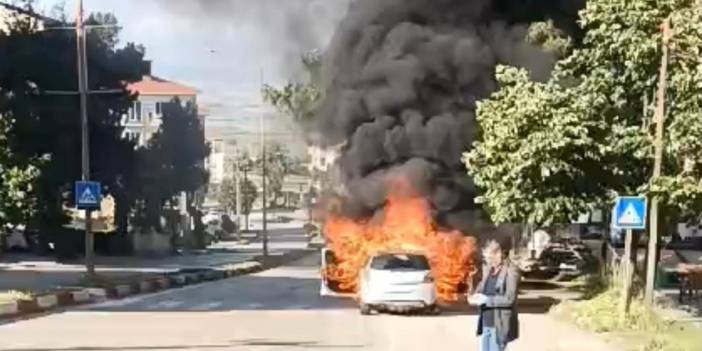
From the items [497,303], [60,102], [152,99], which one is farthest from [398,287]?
[152,99]

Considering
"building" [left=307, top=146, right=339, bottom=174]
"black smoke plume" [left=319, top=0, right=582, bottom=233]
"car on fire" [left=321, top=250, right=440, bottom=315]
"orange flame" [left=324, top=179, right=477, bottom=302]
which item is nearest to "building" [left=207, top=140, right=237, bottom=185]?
"building" [left=307, top=146, right=339, bottom=174]

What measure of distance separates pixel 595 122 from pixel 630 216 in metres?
5.17

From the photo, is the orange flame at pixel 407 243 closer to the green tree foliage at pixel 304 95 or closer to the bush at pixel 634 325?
the bush at pixel 634 325

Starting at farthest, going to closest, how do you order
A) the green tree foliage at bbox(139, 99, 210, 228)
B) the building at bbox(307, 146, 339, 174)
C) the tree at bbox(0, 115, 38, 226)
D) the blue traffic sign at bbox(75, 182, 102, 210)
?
the green tree foliage at bbox(139, 99, 210, 228) < the building at bbox(307, 146, 339, 174) < the blue traffic sign at bbox(75, 182, 102, 210) < the tree at bbox(0, 115, 38, 226)

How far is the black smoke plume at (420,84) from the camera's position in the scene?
32.8 metres

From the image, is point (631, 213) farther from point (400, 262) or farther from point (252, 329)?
point (400, 262)

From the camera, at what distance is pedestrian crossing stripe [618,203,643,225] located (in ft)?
64.3

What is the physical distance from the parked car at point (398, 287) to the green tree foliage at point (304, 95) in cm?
1152

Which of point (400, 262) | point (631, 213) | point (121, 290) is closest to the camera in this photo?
point (631, 213)

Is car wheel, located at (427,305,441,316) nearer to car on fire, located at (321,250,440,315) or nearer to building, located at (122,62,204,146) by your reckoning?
car on fire, located at (321,250,440,315)

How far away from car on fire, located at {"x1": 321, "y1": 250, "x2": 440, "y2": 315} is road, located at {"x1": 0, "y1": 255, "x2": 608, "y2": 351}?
0.34 meters

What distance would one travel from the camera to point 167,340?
1892cm

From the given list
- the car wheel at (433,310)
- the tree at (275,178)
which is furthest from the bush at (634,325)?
the tree at (275,178)

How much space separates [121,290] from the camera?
33.5 meters
